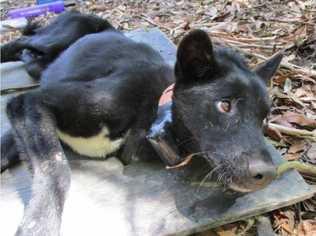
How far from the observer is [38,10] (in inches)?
226

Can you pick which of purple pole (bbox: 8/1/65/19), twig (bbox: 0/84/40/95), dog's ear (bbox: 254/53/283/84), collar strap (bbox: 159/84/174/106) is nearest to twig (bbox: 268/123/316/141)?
dog's ear (bbox: 254/53/283/84)

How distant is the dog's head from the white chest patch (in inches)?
14.8

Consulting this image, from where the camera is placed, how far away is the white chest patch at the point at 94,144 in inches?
113

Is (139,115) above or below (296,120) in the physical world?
above

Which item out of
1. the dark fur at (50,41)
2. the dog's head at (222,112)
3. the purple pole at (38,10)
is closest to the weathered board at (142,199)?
the dog's head at (222,112)

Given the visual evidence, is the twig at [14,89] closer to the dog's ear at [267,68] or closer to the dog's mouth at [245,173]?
the dog's ear at [267,68]

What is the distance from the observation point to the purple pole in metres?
5.76

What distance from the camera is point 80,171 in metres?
2.93

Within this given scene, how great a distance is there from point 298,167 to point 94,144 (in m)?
1.09

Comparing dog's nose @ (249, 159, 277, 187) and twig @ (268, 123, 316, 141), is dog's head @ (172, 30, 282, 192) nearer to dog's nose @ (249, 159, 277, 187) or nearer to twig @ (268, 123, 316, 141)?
dog's nose @ (249, 159, 277, 187)

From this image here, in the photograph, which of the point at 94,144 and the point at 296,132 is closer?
the point at 94,144

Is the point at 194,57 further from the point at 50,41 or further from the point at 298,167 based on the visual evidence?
the point at 50,41

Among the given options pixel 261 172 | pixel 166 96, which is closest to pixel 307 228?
pixel 261 172

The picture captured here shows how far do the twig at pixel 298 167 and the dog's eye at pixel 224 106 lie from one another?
54 centimetres
